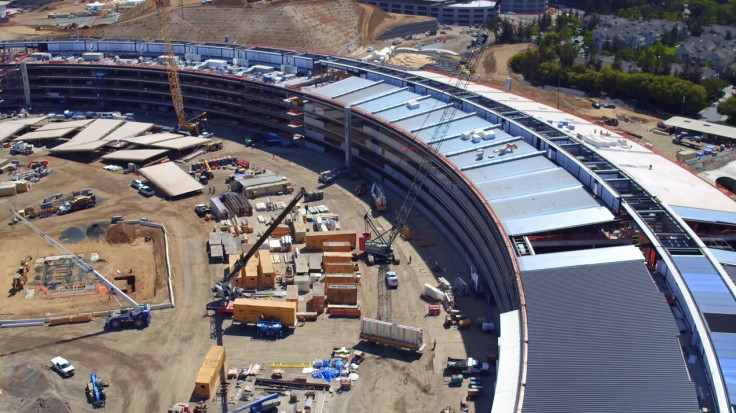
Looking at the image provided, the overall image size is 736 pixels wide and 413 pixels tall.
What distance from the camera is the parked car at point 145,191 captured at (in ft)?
257

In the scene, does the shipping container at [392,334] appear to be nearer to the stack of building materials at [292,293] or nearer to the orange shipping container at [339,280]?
the orange shipping container at [339,280]

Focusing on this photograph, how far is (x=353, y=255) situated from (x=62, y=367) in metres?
25.7

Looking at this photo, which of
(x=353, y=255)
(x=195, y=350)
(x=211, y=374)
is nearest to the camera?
(x=211, y=374)

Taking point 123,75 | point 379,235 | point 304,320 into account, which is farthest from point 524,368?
point 123,75

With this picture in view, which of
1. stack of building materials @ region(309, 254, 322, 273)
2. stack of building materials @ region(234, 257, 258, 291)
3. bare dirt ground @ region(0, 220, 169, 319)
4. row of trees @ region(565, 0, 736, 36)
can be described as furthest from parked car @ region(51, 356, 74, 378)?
row of trees @ region(565, 0, 736, 36)

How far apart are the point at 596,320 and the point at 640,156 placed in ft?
100

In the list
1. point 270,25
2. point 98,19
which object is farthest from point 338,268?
point 98,19

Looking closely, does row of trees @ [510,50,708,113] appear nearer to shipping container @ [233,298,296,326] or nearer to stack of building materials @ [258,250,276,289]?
stack of building materials @ [258,250,276,289]

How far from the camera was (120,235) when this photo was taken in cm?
6825

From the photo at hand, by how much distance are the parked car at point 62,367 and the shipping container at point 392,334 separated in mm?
20198

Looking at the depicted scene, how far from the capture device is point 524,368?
3806 centimetres

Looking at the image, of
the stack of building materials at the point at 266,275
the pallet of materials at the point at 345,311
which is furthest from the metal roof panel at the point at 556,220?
the stack of building materials at the point at 266,275

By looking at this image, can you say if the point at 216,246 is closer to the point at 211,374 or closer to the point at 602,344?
the point at 211,374

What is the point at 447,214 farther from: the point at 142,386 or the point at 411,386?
the point at 142,386
